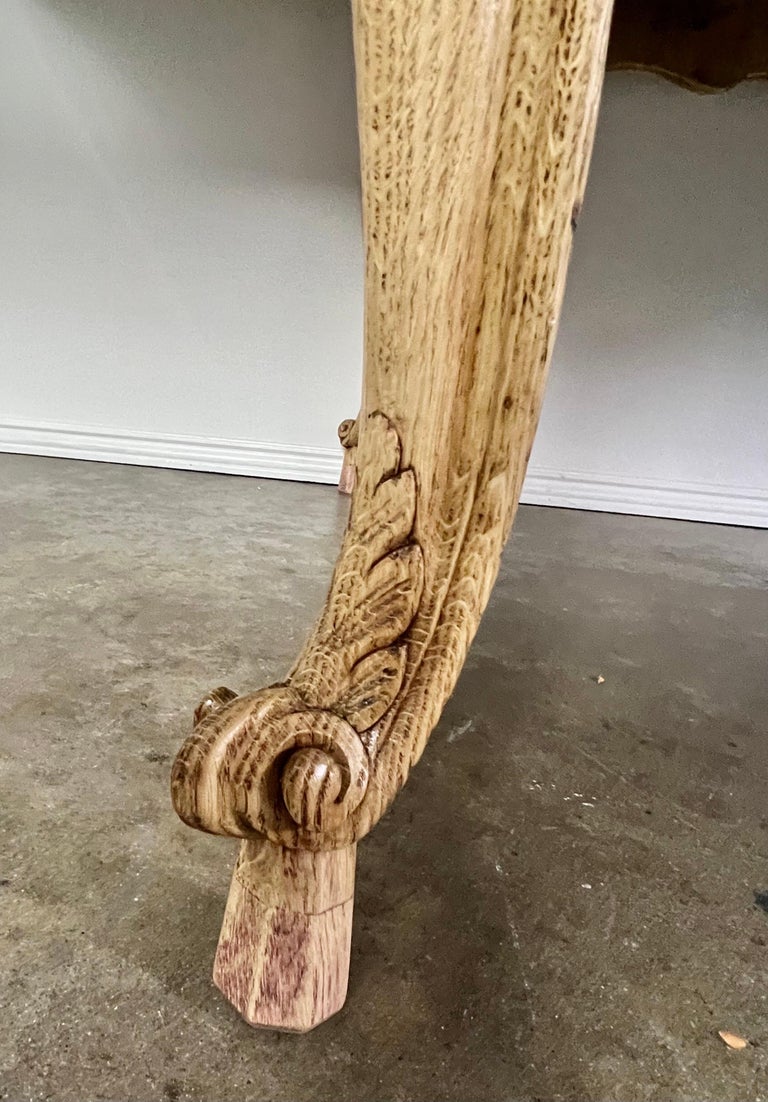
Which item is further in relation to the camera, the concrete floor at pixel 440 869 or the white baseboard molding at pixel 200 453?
the white baseboard molding at pixel 200 453

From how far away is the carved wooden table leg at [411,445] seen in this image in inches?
11.4

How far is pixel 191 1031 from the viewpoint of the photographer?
13.1 inches

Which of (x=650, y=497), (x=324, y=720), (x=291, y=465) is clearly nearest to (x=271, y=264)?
(x=291, y=465)

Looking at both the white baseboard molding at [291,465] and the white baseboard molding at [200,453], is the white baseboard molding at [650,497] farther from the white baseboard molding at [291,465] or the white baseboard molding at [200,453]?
the white baseboard molding at [200,453]

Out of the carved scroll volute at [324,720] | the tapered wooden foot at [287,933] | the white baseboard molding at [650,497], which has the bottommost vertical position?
the white baseboard molding at [650,497]

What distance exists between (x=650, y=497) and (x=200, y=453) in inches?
35.9

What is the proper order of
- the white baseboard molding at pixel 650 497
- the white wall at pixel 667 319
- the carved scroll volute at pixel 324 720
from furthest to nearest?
the white baseboard molding at pixel 650 497, the white wall at pixel 667 319, the carved scroll volute at pixel 324 720

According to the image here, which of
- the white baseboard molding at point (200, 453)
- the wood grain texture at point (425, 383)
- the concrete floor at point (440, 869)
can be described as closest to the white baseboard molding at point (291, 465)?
the white baseboard molding at point (200, 453)

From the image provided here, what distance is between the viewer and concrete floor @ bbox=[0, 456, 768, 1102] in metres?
0.33

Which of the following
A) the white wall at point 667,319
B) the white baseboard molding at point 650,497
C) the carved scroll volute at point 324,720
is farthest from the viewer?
the white baseboard molding at point 650,497

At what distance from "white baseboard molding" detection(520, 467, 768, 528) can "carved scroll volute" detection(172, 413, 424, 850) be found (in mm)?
1221

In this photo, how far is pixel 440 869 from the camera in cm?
45

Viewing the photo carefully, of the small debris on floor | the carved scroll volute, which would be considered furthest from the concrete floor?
the carved scroll volute

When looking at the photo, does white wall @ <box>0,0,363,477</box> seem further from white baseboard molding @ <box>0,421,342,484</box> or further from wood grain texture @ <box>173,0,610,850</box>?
wood grain texture @ <box>173,0,610,850</box>
